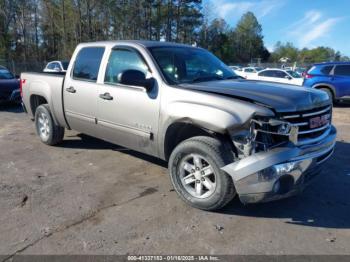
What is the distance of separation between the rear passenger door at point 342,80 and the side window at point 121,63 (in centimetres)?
1111

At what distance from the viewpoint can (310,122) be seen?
3.77 m

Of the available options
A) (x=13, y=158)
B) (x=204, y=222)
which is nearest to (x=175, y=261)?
(x=204, y=222)

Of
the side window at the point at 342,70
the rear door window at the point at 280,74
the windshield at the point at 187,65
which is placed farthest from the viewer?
the rear door window at the point at 280,74

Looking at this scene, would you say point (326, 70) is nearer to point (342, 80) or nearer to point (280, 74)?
point (342, 80)

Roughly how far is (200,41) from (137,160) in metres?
71.2

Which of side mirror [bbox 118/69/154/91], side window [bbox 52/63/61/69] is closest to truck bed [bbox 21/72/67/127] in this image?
side mirror [bbox 118/69/154/91]

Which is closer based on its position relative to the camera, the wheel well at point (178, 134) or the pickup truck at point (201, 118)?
the pickup truck at point (201, 118)

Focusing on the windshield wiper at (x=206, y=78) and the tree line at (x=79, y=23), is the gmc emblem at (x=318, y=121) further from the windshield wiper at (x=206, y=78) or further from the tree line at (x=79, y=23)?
the tree line at (x=79, y=23)

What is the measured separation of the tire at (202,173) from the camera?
369 centimetres

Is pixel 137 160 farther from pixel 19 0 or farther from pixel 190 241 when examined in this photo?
pixel 19 0

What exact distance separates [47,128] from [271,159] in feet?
15.7

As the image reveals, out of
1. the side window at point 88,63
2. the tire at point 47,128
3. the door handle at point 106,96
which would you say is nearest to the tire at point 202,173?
the door handle at point 106,96

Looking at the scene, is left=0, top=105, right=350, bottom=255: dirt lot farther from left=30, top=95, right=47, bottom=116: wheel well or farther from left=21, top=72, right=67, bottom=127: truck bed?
left=30, top=95, right=47, bottom=116: wheel well

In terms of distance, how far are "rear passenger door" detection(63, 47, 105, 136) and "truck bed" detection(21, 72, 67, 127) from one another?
0.21 meters
